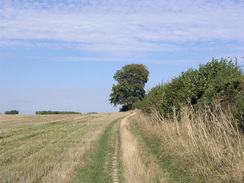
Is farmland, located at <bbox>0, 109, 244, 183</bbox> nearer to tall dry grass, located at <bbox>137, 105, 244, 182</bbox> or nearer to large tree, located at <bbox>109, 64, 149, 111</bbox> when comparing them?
tall dry grass, located at <bbox>137, 105, 244, 182</bbox>

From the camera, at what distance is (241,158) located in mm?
7547

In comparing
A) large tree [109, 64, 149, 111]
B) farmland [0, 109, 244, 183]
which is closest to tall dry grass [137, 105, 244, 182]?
farmland [0, 109, 244, 183]

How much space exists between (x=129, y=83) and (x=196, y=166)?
7398 cm

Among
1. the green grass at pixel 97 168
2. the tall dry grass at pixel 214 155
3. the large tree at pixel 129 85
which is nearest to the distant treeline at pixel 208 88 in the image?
the tall dry grass at pixel 214 155

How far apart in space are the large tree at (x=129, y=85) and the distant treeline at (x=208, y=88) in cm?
5862

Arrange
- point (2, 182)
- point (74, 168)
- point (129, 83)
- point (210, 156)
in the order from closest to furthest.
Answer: point (2, 182) < point (210, 156) < point (74, 168) < point (129, 83)

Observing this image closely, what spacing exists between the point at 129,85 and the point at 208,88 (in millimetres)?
65493

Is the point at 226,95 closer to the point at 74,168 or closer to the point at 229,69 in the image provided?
the point at 229,69

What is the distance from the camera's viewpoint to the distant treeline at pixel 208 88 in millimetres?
11484

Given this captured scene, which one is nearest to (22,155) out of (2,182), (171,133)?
(2,182)

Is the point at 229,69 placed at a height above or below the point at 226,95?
above

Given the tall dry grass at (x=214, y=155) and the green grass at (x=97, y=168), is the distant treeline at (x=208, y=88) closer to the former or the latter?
the tall dry grass at (x=214, y=155)

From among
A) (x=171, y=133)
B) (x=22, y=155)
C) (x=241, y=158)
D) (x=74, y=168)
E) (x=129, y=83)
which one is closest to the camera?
(x=241, y=158)

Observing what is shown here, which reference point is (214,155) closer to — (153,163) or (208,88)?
(153,163)
